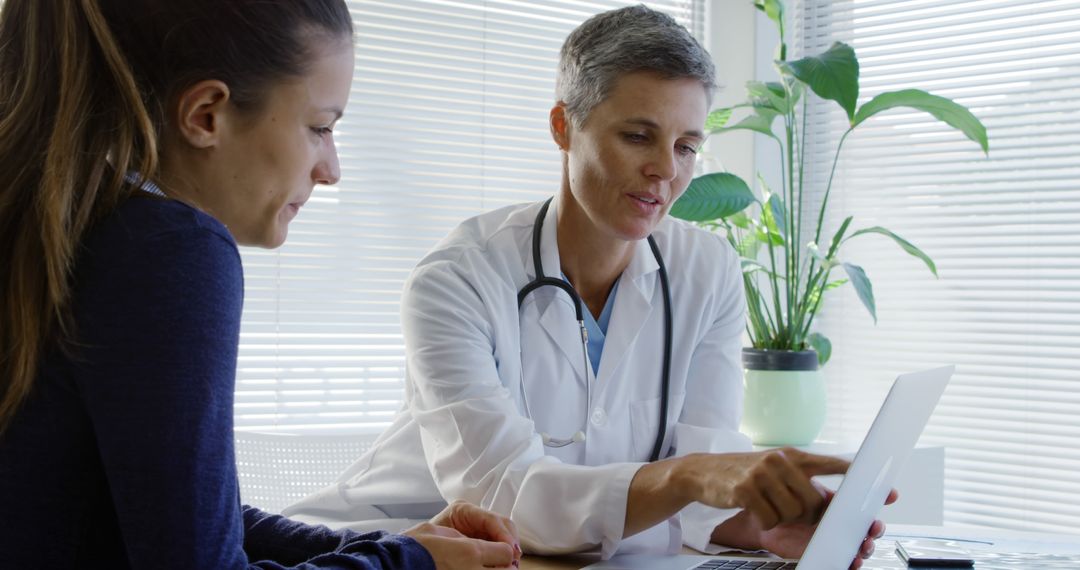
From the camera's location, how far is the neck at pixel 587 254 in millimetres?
1687

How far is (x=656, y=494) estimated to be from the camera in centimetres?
116

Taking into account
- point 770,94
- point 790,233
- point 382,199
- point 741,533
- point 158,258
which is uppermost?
point 770,94

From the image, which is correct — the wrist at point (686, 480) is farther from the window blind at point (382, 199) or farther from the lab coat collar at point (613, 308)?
the window blind at point (382, 199)

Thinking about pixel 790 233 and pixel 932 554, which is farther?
pixel 790 233

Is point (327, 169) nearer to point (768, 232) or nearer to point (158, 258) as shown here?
point (158, 258)

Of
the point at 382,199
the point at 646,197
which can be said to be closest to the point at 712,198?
the point at 382,199

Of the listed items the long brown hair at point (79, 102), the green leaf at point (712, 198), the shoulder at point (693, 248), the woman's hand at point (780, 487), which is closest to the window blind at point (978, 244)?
the green leaf at point (712, 198)

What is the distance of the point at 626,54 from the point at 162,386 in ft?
3.55

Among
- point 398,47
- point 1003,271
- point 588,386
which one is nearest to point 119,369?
point 588,386

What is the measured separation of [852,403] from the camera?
3186 mm

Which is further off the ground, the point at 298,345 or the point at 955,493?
the point at 298,345

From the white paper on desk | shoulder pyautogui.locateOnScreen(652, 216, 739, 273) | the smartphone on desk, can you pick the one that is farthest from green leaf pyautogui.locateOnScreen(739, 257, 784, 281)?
the smartphone on desk

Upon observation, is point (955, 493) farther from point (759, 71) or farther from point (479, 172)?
point (479, 172)

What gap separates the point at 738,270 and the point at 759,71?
175 cm
